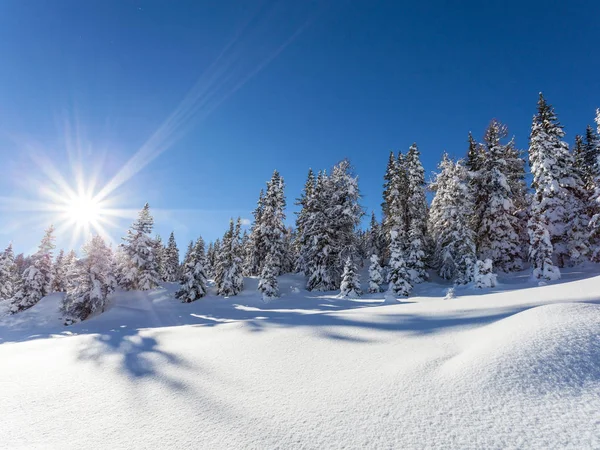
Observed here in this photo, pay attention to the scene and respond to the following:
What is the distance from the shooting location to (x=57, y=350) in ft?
26.2

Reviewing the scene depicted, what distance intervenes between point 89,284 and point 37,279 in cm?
1370

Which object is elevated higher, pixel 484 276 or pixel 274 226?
pixel 274 226

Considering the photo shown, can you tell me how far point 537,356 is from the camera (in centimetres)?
369

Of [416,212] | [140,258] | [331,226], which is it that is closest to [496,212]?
[416,212]

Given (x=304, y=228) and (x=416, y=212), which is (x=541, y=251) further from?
(x=304, y=228)

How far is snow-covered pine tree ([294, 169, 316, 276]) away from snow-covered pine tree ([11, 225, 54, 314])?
28.6 metres

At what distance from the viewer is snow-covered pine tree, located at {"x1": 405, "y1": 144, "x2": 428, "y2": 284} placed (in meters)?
27.6

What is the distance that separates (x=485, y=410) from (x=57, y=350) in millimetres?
9900

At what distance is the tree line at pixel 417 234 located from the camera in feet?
73.8

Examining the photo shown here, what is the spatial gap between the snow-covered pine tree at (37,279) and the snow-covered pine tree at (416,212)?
1544 inches

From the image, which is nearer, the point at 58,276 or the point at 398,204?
the point at 398,204

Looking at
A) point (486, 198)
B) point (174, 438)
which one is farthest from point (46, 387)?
point (486, 198)

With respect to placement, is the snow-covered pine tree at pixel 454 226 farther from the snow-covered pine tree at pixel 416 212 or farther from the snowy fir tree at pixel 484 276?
the snowy fir tree at pixel 484 276

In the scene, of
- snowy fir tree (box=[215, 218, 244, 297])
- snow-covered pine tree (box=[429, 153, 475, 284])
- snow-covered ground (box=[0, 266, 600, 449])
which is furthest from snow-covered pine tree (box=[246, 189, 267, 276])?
snow-covered ground (box=[0, 266, 600, 449])
